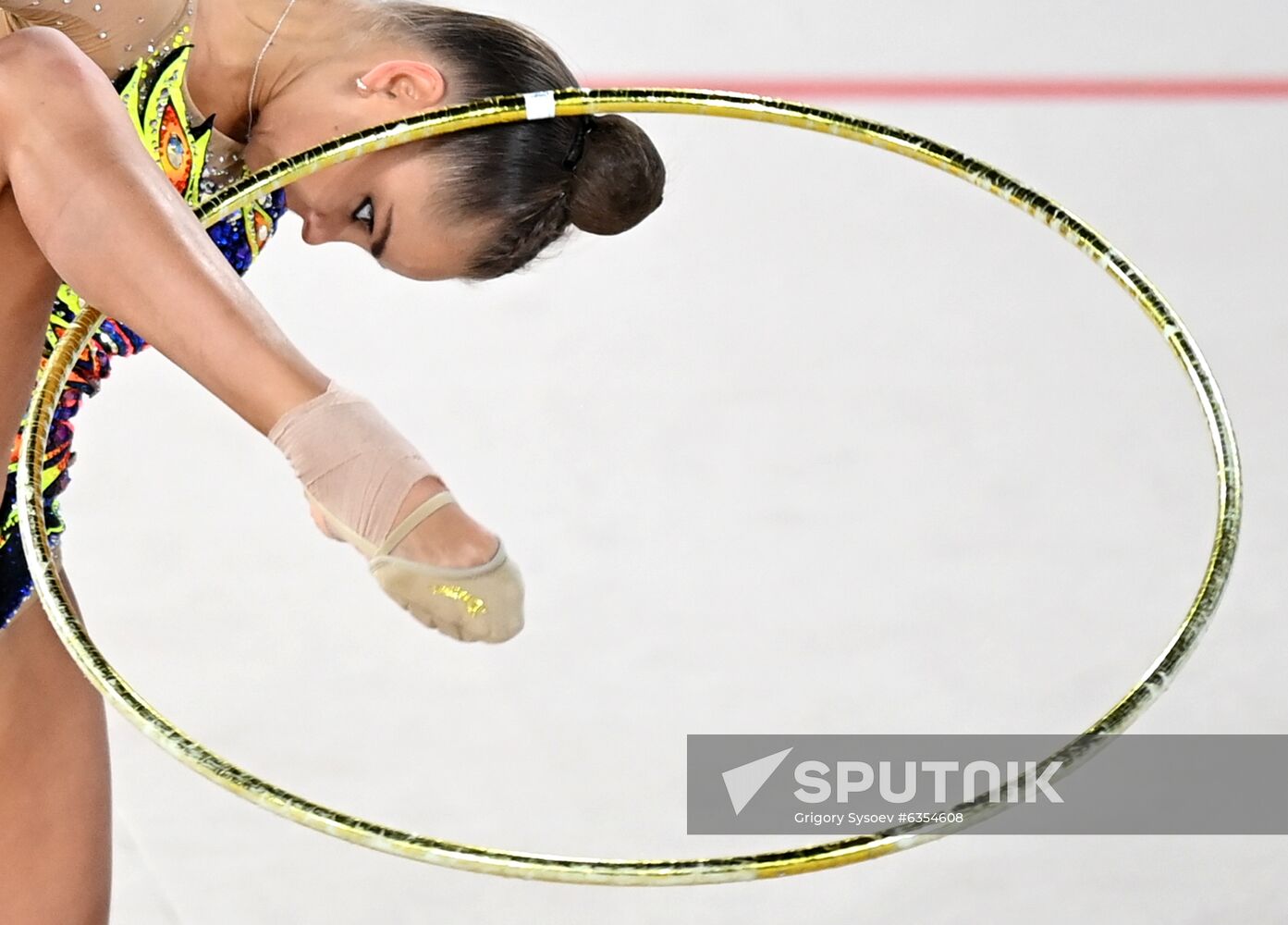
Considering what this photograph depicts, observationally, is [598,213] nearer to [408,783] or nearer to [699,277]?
[408,783]

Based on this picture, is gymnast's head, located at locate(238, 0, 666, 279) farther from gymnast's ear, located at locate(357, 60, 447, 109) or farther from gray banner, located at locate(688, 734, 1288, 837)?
gray banner, located at locate(688, 734, 1288, 837)

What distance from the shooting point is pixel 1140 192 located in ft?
8.05

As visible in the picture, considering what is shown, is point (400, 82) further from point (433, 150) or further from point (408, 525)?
point (408, 525)

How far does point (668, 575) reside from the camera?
125 cm

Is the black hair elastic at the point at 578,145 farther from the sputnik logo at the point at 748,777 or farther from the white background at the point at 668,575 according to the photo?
the sputnik logo at the point at 748,777

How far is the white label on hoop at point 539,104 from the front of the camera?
916mm

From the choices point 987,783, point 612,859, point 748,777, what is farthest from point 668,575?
point 612,859

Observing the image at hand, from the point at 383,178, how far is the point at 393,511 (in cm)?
31

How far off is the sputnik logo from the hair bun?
14.9 inches

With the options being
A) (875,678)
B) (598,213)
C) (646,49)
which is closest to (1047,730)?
(875,678)

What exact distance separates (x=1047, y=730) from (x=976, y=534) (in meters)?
0.20

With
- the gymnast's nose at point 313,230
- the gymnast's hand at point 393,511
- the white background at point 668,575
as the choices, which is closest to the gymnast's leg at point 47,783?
the white background at point 668,575

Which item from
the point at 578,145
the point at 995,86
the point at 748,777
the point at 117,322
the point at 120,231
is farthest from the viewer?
the point at 995,86

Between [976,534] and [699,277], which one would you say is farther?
[699,277]
